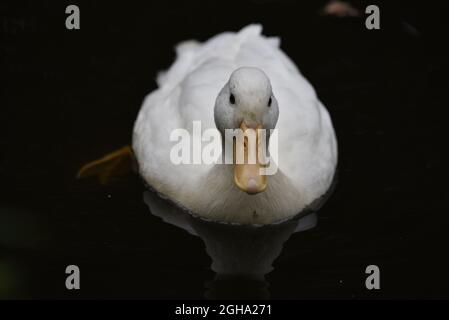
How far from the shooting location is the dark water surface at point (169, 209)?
20.2 feet

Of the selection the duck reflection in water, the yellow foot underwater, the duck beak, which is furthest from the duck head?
the yellow foot underwater

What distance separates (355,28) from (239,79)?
2.86 metres

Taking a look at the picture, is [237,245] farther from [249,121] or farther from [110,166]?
[110,166]

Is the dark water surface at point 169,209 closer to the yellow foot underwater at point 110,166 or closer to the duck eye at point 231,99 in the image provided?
the yellow foot underwater at point 110,166

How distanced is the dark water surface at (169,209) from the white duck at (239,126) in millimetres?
174

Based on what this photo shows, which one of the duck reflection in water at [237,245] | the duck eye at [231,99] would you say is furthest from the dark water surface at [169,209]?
the duck eye at [231,99]

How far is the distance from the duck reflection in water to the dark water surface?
0.4 inches

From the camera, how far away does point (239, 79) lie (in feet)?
19.4

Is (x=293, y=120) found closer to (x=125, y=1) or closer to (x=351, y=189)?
(x=351, y=189)

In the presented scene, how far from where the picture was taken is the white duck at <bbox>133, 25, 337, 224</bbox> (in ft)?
19.5

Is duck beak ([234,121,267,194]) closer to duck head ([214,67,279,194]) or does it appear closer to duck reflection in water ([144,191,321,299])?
duck head ([214,67,279,194])

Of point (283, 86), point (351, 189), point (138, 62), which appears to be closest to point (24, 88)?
point (138, 62)

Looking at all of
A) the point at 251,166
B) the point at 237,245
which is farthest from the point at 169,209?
the point at 251,166

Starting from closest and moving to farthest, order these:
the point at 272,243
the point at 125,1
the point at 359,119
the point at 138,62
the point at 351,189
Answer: the point at 272,243 → the point at 351,189 → the point at 359,119 → the point at 138,62 → the point at 125,1
